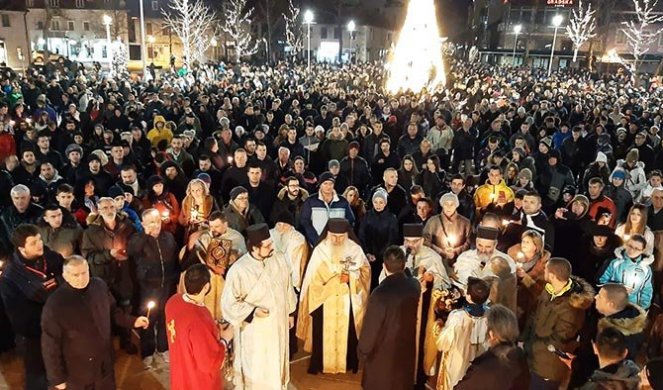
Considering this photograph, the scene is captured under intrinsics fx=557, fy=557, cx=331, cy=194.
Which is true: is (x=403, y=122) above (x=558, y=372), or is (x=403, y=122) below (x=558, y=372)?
above

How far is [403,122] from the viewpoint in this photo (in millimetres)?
15703

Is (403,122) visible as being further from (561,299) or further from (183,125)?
(561,299)

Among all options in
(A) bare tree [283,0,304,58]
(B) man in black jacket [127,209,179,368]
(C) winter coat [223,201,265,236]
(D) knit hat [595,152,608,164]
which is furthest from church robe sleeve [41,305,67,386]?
(A) bare tree [283,0,304,58]

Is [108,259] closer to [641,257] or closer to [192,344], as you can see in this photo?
[192,344]

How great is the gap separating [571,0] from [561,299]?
60917 millimetres

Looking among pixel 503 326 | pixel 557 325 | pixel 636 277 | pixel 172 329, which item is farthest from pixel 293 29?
pixel 503 326

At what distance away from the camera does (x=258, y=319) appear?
5.21m

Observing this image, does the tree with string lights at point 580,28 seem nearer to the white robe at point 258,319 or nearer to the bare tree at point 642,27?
the bare tree at point 642,27

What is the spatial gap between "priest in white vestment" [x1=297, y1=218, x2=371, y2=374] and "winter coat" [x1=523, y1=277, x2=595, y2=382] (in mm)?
1867

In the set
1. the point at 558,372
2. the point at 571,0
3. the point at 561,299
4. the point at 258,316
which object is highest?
the point at 571,0

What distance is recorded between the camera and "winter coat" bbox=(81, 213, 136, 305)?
619cm

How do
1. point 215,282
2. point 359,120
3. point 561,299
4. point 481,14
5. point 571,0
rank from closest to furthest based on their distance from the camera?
point 561,299 → point 215,282 → point 359,120 → point 571,0 → point 481,14

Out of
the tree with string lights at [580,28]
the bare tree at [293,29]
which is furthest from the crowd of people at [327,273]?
the bare tree at [293,29]

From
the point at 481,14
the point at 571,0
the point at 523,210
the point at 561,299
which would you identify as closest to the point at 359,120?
the point at 523,210
